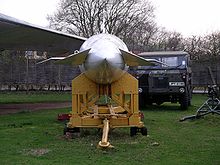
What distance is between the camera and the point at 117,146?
8109 mm

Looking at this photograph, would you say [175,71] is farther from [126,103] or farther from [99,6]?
[99,6]

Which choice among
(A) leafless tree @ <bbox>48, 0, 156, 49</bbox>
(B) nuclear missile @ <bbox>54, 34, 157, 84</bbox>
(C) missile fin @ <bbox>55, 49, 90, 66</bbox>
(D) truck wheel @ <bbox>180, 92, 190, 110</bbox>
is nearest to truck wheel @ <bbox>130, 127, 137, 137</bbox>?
(B) nuclear missile @ <bbox>54, 34, 157, 84</bbox>

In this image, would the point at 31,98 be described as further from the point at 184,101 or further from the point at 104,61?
the point at 104,61

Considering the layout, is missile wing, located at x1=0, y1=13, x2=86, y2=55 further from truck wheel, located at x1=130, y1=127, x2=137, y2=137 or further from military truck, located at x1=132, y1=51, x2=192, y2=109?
truck wheel, located at x1=130, y1=127, x2=137, y2=137

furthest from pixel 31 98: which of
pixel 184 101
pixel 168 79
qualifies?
pixel 184 101

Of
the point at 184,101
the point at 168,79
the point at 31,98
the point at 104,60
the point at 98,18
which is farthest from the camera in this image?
the point at 98,18

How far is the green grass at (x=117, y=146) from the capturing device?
6.88 meters

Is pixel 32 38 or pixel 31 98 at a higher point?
pixel 32 38

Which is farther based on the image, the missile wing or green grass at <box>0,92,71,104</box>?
green grass at <box>0,92,71,104</box>

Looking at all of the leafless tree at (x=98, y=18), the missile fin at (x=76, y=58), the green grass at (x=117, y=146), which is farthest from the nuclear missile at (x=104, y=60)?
the leafless tree at (x=98, y=18)

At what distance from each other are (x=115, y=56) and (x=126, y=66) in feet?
3.00

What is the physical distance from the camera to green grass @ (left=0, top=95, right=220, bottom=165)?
22.6ft

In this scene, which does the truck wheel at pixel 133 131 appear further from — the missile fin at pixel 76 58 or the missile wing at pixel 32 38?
the missile wing at pixel 32 38

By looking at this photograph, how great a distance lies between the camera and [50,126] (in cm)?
1135
